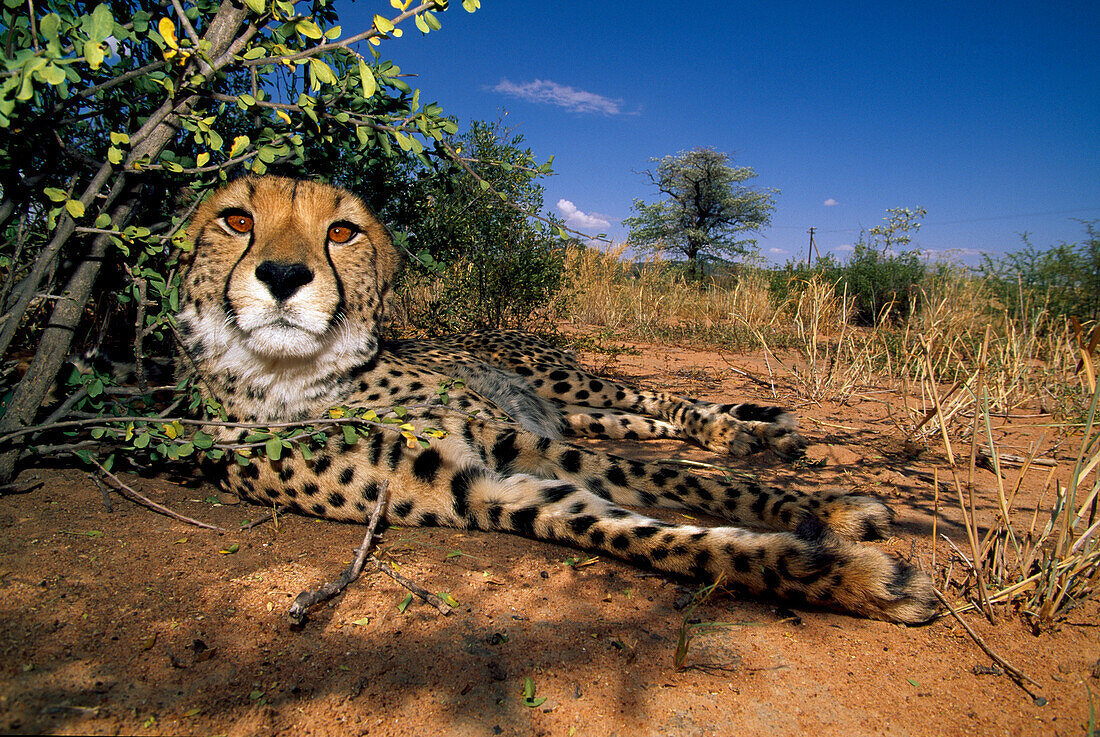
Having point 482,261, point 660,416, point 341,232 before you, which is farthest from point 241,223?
point 482,261

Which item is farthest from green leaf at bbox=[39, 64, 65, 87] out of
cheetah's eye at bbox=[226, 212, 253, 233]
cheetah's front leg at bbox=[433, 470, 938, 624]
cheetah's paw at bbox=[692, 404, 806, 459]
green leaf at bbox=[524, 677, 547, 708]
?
cheetah's paw at bbox=[692, 404, 806, 459]

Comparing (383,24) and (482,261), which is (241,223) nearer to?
(383,24)

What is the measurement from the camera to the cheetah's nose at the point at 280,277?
158cm

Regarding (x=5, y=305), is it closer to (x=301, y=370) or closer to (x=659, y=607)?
(x=301, y=370)

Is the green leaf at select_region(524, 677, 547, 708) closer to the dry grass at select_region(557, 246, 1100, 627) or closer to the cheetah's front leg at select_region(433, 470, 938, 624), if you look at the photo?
the cheetah's front leg at select_region(433, 470, 938, 624)

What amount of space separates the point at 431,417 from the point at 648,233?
2530 centimetres

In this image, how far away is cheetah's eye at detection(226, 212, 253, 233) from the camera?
1.83 meters

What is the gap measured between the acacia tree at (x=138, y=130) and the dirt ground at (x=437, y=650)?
446mm

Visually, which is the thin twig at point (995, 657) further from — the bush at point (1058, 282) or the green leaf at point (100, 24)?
the bush at point (1058, 282)

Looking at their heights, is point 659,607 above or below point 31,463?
below

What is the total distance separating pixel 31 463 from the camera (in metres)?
1.79

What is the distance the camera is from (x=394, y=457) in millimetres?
1864

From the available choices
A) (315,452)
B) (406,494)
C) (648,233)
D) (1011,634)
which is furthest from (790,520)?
(648,233)

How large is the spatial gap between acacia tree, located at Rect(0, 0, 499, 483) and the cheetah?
0.56 ft
